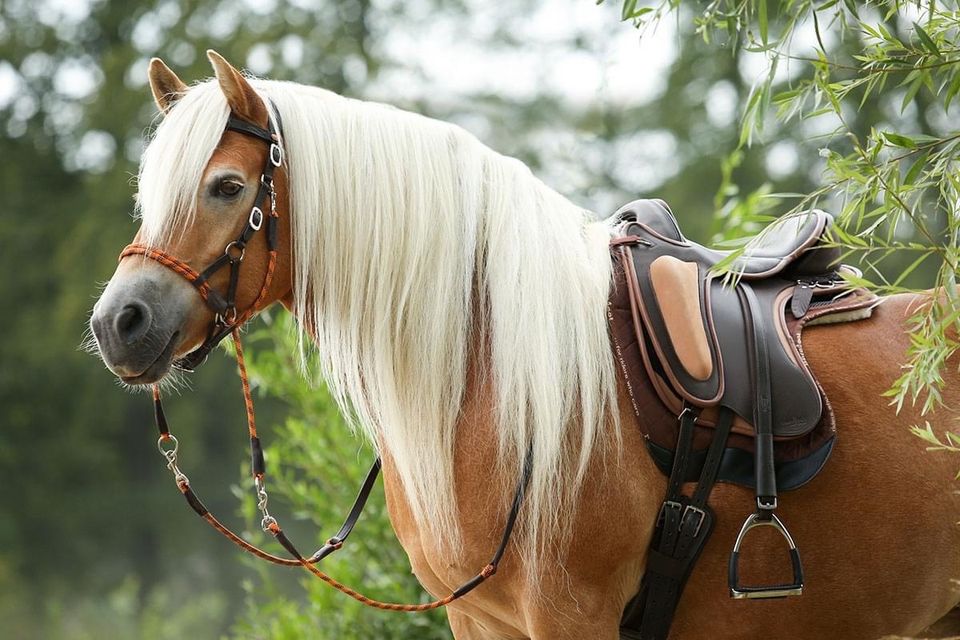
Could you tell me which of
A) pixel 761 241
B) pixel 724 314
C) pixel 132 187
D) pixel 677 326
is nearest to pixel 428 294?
pixel 677 326

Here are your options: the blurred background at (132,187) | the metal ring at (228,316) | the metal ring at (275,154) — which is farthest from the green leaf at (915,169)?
the blurred background at (132,187)

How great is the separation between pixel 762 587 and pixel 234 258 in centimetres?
134

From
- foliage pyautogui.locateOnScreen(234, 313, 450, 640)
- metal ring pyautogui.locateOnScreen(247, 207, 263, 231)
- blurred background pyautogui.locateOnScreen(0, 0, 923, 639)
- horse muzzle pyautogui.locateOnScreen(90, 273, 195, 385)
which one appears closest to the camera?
horse muzzle pyautogui.locateOnScreen(90, 273, 195, 385)

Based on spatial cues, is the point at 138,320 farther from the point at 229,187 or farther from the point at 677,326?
the point at 677,326

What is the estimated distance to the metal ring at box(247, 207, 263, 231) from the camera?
6.72 ft

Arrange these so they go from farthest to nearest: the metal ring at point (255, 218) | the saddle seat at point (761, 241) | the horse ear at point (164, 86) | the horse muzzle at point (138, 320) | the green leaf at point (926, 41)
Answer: the saddle seat at point (761, 241) → the horse ear at point (164, 86) → the metal ring at point (255, 218) → the horse muzzle at point (138, 320) → the green leaf at point (926, 41)

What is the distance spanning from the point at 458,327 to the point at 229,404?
1487 cm

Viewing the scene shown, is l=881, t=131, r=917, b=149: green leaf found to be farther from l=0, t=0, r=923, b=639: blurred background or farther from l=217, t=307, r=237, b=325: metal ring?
l=0, t=0, r=923, b=639: blurred background

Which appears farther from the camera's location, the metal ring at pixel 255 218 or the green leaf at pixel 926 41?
the metal ring at pixel 255 218

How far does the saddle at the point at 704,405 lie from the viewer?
6.88 ft

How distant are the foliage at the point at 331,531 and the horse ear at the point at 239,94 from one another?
5.18 feet

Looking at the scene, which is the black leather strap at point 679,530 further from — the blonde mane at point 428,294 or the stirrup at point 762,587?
the blonde mane at point 428,294

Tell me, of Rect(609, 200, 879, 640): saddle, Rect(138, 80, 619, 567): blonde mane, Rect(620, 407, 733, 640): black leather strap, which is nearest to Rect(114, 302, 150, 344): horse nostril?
Rect(138, 80, 619, 567): blonde mane

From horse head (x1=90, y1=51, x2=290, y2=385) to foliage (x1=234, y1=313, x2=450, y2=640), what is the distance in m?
1.54
